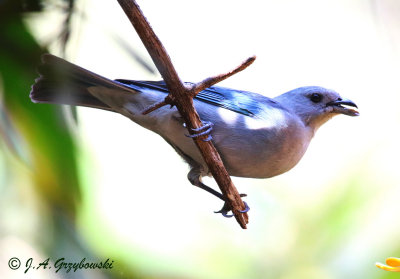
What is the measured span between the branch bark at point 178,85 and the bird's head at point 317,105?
2.27 ft

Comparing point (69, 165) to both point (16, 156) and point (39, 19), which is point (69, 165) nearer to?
point (16, 156)

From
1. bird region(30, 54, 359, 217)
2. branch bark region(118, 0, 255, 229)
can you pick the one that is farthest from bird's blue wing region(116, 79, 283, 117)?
branch bark region(118, 0, 255, 229)

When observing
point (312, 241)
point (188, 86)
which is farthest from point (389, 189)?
point (188, 86)

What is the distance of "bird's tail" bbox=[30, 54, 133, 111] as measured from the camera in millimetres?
1775

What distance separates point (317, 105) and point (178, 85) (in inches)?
44.9

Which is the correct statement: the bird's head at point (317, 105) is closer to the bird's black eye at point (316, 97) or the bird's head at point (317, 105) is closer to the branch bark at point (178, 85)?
the bird's black eye at point (316, 97)

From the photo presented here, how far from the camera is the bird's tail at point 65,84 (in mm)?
1775

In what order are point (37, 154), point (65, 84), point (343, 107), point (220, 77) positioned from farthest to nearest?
point (343, 107)
point (37, 154)
point (65, 84)
point (220, 77)

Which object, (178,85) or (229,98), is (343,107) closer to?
(229,98)

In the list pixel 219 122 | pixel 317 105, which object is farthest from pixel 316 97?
pixel 219 122

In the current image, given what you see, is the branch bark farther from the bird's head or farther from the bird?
the bird's head

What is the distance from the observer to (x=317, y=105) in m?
2.47

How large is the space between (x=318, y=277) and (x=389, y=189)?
2.97 feet

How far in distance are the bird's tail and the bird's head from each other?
853 millimetres
